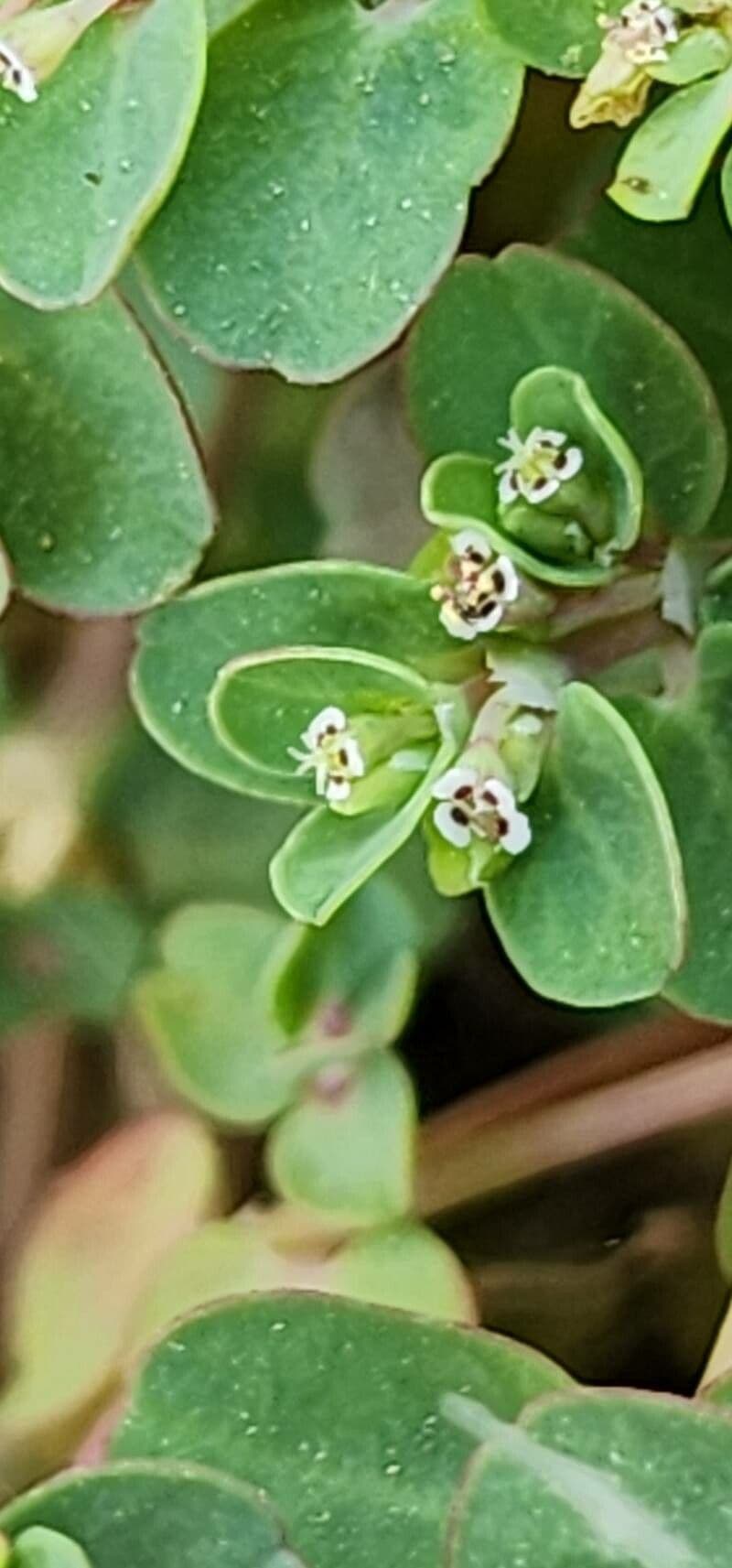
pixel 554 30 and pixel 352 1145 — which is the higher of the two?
pixel 554 30

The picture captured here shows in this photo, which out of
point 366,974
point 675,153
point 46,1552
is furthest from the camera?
point 366,974

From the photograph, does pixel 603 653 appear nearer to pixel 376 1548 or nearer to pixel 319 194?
pixel 319 194

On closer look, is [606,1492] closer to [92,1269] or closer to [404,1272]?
[404,1272]

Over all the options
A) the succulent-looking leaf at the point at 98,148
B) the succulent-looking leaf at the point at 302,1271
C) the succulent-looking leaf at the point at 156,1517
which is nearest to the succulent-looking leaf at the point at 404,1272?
the succulent-looking leaf at the point at 302,1271

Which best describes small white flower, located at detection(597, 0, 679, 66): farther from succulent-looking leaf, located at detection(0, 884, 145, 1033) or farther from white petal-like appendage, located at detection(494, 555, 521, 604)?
succulent-looking leaf, located at detection(0, 884, 145, 1033)

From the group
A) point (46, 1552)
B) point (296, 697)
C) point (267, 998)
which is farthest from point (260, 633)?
point (46, 1552)

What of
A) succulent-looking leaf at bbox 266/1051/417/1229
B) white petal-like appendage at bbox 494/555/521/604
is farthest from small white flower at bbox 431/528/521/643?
succulent-looking leaf at bbox 266/1051/417/1229

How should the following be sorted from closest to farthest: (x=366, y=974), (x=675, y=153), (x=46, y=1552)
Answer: (x=675, y=153), (x=46, y=1552), (x=366, y=974)

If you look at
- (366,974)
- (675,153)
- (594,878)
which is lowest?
(366,974)

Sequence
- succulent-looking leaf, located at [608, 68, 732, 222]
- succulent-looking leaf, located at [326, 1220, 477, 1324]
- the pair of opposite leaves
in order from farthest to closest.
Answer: succulent-looking leaf, located at [326, 1220, 477, 1324]
the pair of opposite leaves
succulent-looking leaf, located at [608, 68, 732, 222]
